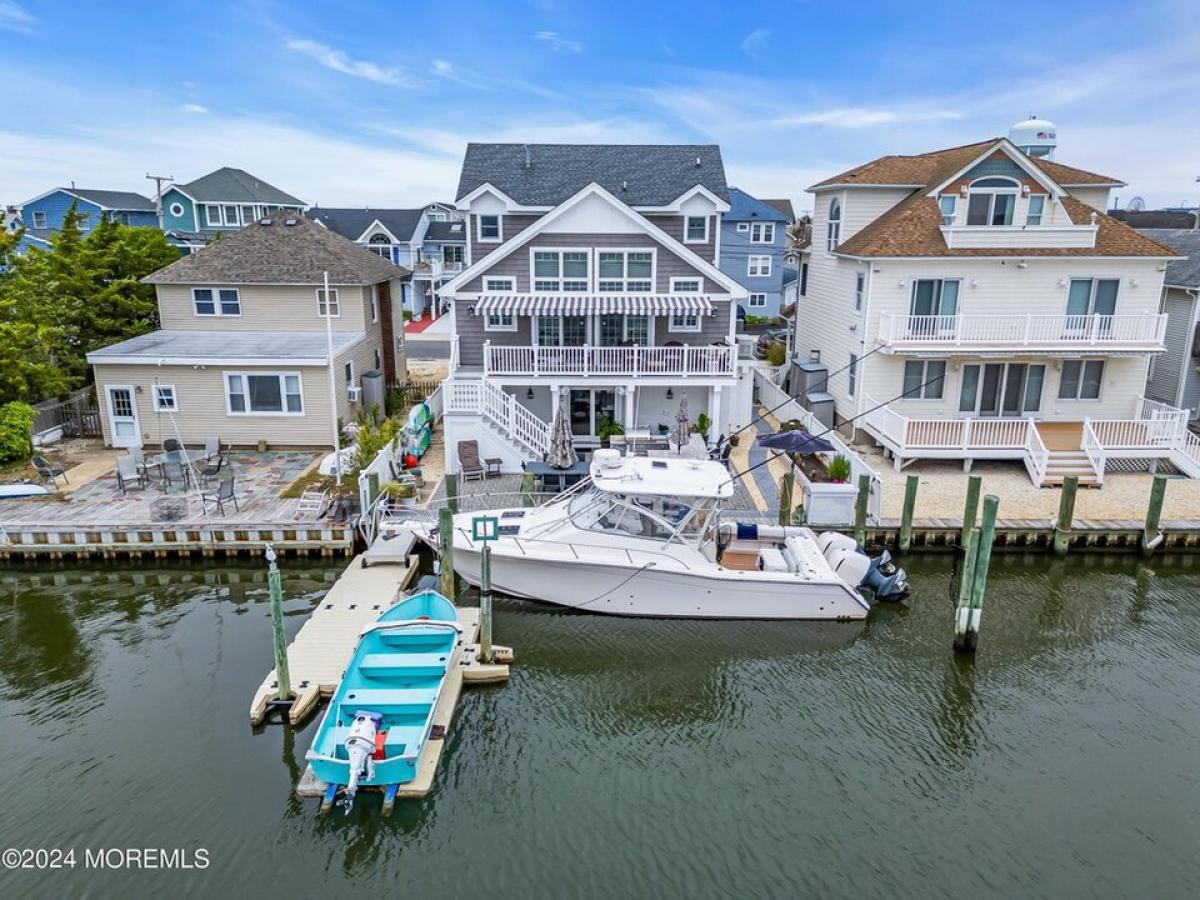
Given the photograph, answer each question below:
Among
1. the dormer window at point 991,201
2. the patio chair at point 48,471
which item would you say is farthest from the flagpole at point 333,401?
the dormer window at point 991,201

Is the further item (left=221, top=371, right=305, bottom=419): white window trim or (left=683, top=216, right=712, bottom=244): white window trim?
(left=683, top=216, right=712, bottom=244): white window trim

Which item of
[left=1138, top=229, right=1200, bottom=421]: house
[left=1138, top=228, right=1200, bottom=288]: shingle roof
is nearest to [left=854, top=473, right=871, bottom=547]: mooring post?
[left=1138, top=229, right=1200, bottom=421]: house

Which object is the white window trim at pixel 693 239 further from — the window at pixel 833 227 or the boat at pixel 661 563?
the boat at pixel 661 563

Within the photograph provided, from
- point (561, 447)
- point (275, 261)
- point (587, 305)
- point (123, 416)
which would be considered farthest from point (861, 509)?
point (123, 416)

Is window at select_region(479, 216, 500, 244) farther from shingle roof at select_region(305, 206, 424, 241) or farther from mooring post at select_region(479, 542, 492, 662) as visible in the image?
shingle roof at select_region(305, 206, 424, 241)

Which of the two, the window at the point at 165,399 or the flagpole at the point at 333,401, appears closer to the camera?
the flagpole at the point at 333,401
